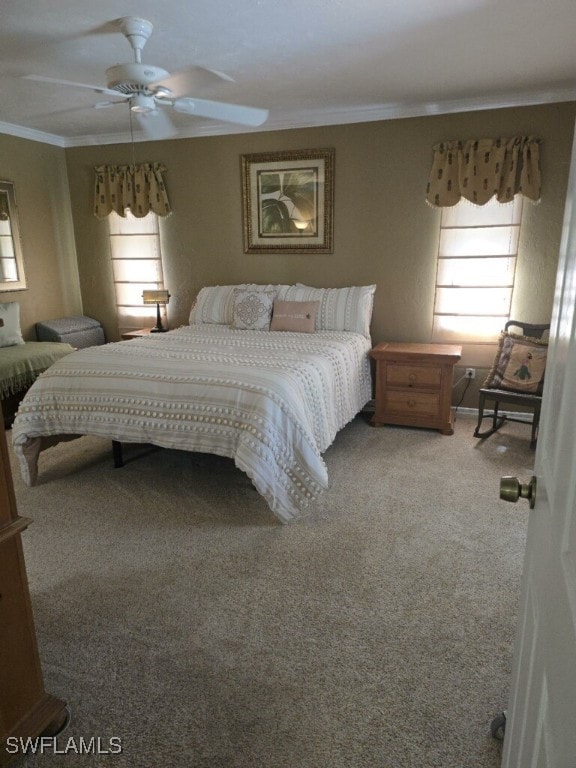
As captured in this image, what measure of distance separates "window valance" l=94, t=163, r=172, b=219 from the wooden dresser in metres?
4.22

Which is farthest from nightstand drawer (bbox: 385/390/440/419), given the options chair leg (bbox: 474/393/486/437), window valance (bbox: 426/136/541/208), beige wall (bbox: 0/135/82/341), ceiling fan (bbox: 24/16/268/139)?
beige wall (bbox: 0/135/82/341)

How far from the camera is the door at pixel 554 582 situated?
65 centimetres

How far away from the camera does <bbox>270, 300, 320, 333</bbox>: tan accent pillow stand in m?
4.29

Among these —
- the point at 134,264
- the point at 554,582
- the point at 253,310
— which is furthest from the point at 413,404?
the point at 554,582

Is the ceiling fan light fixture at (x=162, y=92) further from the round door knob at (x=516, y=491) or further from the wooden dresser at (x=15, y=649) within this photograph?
the round door knob at (x=516, y=491)

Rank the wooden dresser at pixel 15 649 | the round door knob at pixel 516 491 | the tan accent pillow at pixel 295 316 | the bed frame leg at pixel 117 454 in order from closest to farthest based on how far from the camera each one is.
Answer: the round door knob at pixel 516 491 < the wooden dresser at pixel 15 649 < the bed frame leg at pixel 117 454 < the tan accent pillow at pixel 295 316

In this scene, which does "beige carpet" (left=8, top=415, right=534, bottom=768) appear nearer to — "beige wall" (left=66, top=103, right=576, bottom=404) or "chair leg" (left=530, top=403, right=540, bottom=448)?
"chair leg" (left=530, top=403, right=540, bottom=448)

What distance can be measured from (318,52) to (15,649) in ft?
10.7

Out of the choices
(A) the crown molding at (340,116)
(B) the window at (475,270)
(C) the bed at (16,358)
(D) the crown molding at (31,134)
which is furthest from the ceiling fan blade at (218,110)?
(D) the crown molding at (31,134)

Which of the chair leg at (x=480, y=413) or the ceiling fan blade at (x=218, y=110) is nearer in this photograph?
the ceiling fan blade at (x=218, y=110)

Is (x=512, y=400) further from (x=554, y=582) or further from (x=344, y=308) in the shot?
(x=554, y=582)

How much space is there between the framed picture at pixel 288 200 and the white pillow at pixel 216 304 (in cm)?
46

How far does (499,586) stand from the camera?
219 cm

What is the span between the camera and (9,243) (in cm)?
490
